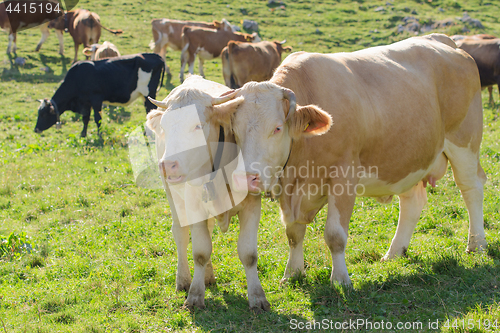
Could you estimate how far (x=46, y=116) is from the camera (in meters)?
12.0

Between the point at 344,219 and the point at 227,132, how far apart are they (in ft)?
4.88

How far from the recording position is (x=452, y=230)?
20.0 ft

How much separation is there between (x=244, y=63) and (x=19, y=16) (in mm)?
12144

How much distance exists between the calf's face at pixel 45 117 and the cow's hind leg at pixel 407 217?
31.8 ft

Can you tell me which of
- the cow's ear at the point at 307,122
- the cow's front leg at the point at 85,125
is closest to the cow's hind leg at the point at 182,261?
the cow's ear at the point at 307,122

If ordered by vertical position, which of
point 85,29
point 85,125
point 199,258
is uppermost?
point 85,29

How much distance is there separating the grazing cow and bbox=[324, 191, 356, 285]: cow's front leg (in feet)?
0.03

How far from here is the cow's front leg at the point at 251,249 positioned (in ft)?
14.0

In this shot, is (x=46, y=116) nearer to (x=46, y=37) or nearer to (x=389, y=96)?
(x=389, y=96)

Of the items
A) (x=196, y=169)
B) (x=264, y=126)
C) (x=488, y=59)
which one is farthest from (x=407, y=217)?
(x=488, y=59)

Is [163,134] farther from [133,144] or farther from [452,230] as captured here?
[133,144]

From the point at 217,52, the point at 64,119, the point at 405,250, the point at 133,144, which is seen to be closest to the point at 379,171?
the point at 405,250

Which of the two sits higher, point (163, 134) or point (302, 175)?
point (163, 134)

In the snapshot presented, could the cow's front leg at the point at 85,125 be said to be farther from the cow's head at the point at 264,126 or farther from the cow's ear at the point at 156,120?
the cow's head at the point at 264,126
